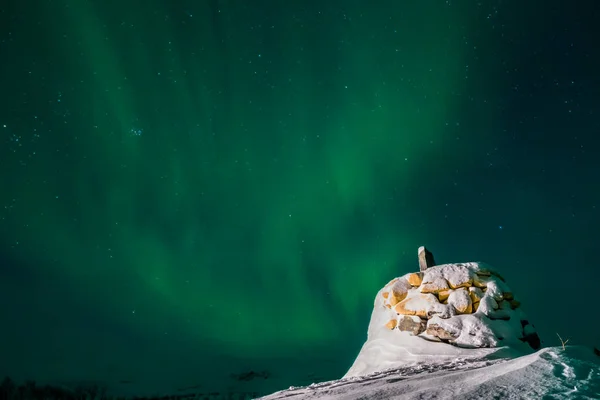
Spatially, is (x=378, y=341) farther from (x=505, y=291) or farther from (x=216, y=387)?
(x=216, y=387)

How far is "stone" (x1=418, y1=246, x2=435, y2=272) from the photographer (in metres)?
11.1

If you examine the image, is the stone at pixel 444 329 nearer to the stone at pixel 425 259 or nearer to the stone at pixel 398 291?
the stone at pixel 398 291

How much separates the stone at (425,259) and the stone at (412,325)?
85.5 inches

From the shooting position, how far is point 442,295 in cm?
941

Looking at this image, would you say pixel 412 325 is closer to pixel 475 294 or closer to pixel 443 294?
pixel 443 294

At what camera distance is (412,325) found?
9.12m

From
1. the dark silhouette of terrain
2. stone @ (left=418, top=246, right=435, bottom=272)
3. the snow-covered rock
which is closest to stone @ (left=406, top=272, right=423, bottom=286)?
the snow-covered rock

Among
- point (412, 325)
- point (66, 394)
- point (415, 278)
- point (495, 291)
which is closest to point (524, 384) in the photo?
point (412, 325)

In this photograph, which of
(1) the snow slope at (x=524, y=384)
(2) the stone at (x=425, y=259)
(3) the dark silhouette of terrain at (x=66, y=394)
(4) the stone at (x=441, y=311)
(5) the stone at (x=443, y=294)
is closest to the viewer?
(1) the snow slope at (x=524, y=384)

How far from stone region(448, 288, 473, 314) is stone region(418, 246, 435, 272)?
176 centimetres

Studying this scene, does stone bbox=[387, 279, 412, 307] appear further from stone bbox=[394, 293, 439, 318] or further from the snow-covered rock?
stone bbox=[394, 293, 439, 318]

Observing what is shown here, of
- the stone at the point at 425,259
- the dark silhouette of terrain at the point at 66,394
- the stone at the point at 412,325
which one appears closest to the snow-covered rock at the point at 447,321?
the stone at the point at 412,325

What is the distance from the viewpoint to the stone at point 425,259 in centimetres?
1110

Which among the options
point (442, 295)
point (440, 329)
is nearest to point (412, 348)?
point (440, 329)
